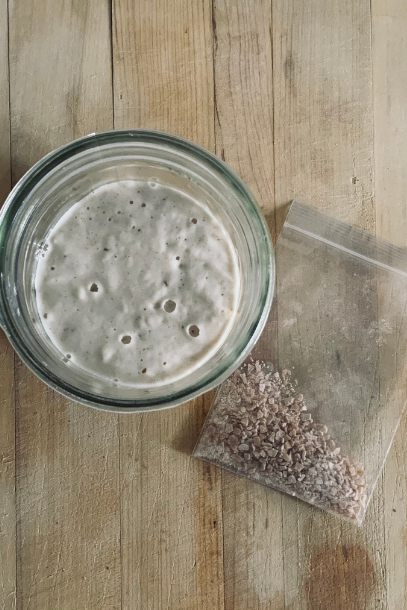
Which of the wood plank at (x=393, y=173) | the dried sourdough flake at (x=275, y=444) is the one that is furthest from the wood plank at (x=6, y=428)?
the wood plank at (x=393, y=173)

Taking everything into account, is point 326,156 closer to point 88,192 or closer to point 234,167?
point 234,167

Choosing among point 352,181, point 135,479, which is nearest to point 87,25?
point 352,181

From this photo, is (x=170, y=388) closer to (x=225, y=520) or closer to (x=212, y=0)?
(x=225, y=520)

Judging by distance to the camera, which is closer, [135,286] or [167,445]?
[135,286]

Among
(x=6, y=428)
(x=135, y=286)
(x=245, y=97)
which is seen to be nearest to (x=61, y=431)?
(x=6, y=428)

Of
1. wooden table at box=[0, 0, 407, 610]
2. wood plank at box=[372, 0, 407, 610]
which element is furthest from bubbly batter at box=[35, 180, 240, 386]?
wood plank at box=[372, 0, 407, 610]

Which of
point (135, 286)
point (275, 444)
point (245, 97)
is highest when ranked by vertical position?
point (245, 97)
